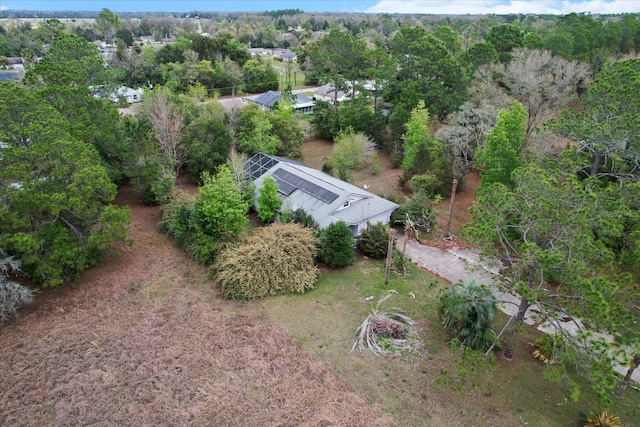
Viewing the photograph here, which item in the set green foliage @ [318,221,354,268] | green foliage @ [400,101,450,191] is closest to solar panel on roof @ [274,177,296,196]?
green foliage @ [318,221,354,268]

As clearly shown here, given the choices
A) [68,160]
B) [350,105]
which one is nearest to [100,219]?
[68,160]

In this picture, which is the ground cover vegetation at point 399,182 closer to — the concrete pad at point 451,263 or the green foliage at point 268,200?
the green foliage at point 268,200

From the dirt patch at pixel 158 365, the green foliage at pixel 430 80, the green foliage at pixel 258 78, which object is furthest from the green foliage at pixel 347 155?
the green foliage at pixel 258 78

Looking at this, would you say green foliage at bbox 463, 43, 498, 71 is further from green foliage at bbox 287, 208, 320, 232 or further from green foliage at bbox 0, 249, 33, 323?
green foliage at bbox 0, 249, 33, 323

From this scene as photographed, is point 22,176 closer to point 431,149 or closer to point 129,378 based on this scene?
point 129,378

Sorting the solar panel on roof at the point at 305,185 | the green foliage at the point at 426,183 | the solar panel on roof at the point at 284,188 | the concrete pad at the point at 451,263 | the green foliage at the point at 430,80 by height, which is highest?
the green foliage at the point at 430,80

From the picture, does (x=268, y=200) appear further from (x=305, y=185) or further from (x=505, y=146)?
(x=505, y=146)

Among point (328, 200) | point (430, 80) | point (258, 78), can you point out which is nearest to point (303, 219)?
point (328, 200)

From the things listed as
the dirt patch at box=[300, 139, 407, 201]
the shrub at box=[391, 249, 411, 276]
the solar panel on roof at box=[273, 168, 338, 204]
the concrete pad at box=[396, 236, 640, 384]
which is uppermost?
the solar panel on roof at box=[273, 168, 338, 204]
